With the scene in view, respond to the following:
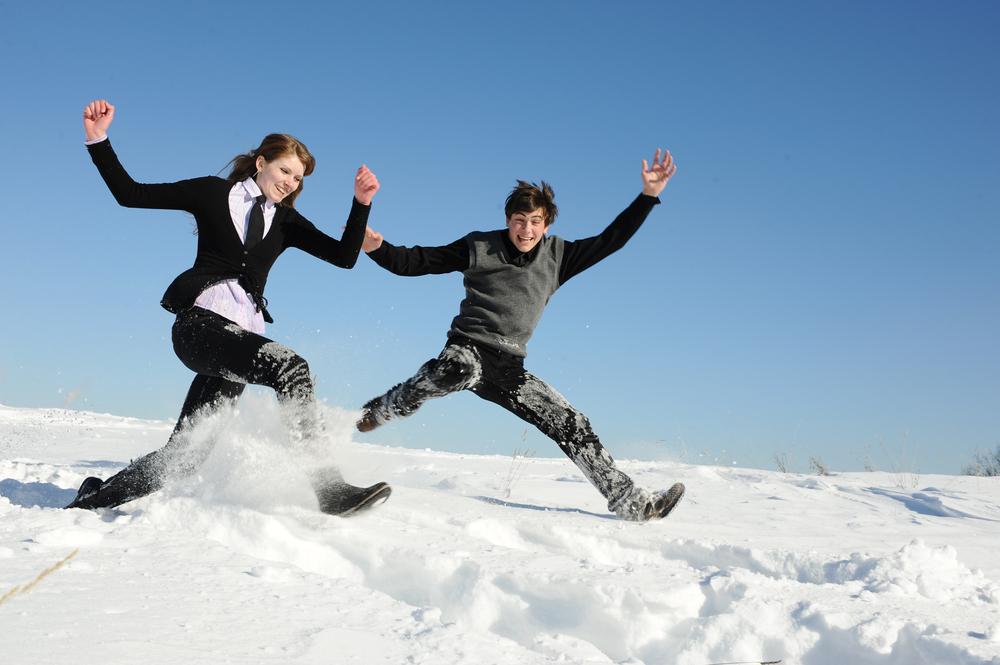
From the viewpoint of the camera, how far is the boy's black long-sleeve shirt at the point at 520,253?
399 centimetres

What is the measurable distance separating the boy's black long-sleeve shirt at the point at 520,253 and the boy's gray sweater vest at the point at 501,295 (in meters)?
0.06

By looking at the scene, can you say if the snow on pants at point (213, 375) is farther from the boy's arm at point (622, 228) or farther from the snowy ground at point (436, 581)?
the boy's arm at point (622, 228)

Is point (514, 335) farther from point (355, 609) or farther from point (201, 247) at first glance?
point (355, 609)

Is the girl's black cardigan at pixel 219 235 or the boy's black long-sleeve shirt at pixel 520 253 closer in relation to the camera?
the girl's black cardigan at pixel 219 235

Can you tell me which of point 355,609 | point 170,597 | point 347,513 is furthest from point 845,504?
point 170,597

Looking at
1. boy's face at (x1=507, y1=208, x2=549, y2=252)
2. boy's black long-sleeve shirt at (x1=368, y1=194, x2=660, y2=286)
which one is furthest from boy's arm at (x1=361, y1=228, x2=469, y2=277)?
boy's face at (x1=507, y1=208, x2=549, y2=252)

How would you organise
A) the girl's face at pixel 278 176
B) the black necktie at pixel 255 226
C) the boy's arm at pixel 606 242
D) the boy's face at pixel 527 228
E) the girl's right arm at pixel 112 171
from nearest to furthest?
the girl's right arm at pixel 112 171, the black necktie at pixel 255 226, the girl's face at pixel 278 176, the boy's face at pixel 527 228, the boy's arm at pixel 606 242

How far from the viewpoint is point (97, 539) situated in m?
2.44

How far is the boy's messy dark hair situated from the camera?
397 centimetres

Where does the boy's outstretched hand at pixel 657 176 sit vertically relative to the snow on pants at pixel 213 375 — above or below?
above

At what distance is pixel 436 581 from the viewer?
8.14 ft

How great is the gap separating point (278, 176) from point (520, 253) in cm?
126

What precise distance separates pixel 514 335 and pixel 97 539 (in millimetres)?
2079

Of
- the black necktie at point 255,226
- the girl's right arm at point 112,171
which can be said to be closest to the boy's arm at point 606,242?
the black necktie at point 255,226
